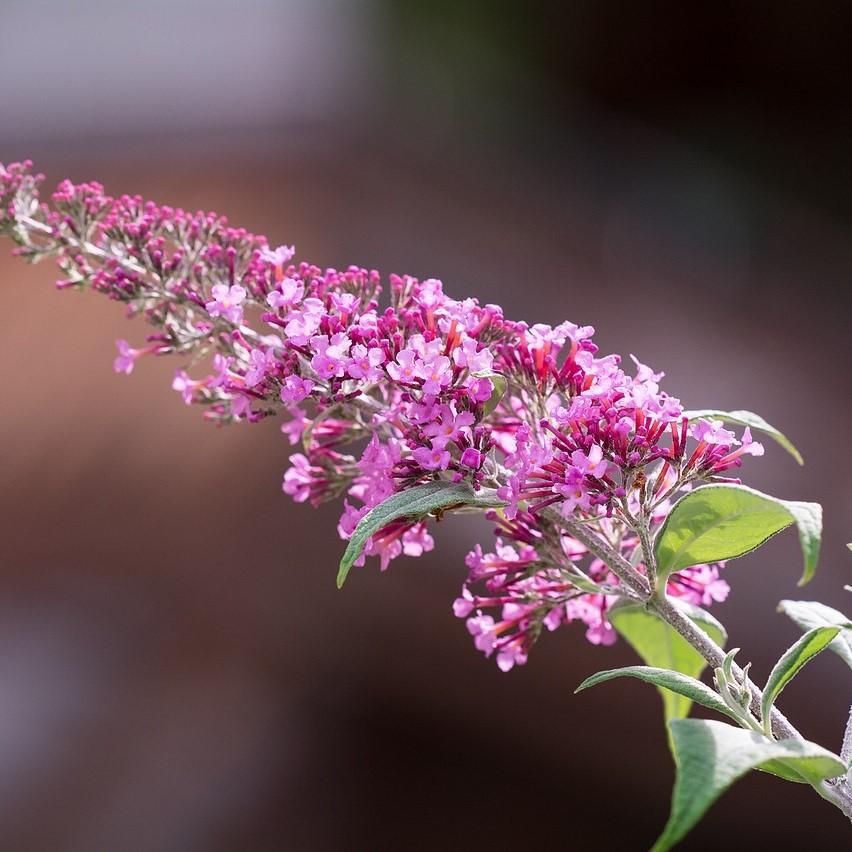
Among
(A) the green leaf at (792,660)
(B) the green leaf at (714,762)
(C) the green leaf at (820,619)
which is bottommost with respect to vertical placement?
(B) the green leaf at (714,762)

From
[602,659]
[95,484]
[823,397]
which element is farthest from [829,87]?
[95,484]

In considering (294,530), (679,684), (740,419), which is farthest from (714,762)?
(294,530)

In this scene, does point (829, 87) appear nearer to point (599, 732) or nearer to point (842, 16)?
point (842, 16)

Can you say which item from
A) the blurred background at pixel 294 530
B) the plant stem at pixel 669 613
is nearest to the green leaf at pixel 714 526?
the plant stem at pixel 669 613

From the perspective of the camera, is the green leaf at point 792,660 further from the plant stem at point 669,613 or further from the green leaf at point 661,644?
the green leaf at point 661,644

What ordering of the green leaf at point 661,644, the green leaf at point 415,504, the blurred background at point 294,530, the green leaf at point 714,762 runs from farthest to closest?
the blurred background at point 294,530 → the green leaf at point 661,644 → the green leaf at point 415,504 → the green leaf at point 714,762

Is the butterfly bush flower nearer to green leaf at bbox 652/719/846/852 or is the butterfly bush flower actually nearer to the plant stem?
the plant stem
